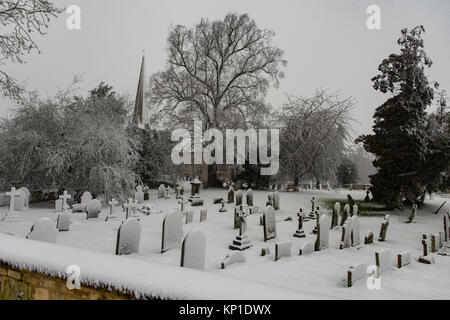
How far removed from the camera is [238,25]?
2230 cm

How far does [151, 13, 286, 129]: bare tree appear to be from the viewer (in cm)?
2184

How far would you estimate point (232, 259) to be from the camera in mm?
6066

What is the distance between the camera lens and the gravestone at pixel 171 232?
6.74 meters

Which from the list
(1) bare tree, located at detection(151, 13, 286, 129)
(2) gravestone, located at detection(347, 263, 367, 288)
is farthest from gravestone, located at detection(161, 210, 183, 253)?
(1) bare tree, located at detection(151, 13, 286, 129)

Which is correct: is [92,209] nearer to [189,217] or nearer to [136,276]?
[189,217]

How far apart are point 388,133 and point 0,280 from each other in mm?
16604

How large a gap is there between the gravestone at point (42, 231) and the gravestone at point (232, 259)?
3.53m

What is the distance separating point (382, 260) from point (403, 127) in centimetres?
1040

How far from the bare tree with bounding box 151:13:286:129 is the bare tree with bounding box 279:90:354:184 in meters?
3.14

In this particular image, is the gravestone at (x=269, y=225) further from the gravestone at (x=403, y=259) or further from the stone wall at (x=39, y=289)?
the stone wall at (x=39, y=289)

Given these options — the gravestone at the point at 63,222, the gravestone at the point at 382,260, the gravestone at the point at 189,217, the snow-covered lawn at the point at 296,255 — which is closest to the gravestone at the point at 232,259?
the snow-covered lawn at the point at 296,255

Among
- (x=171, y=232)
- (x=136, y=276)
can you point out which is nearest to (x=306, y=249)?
(x=171, y=232)
